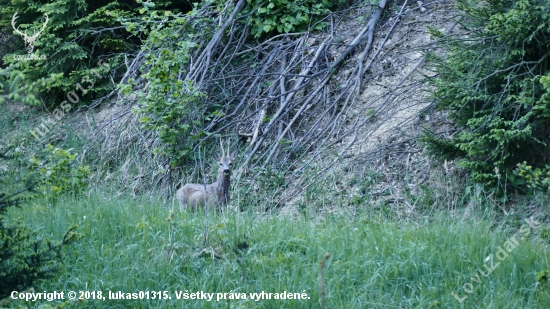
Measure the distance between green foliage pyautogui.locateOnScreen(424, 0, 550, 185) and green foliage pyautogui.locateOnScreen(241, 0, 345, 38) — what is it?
4.19m

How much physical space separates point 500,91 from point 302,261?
137 inches

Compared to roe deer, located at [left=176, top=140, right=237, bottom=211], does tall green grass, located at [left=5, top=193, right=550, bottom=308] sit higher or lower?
higher

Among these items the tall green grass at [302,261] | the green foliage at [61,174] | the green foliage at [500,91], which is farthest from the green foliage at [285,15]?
the tall green grass at [302,261]

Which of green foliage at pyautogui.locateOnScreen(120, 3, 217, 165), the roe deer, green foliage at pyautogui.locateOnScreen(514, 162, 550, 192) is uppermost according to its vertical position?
green foliage at pyautogui.locateOnScreen(514, 162, 550, 192)

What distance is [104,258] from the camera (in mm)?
6727

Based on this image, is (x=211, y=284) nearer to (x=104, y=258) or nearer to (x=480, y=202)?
(x=104, y=258)

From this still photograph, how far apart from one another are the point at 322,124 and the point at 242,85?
189 centimetres

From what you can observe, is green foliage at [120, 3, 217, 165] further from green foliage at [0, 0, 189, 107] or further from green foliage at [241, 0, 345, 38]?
green foliage at [0, 0, 189, 107]

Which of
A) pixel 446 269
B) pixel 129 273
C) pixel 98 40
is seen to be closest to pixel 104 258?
pixel 129 273

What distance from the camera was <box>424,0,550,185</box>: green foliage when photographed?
783 centimetres

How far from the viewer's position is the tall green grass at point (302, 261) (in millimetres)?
5828

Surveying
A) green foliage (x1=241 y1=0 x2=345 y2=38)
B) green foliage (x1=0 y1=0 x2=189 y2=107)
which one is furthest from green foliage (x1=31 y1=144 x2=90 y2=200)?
green foliage (x1=241 y1=0 x2=345 y2=38)

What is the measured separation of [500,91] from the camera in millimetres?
8258

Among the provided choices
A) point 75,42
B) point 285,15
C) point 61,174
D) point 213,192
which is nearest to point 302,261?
point 213,192
